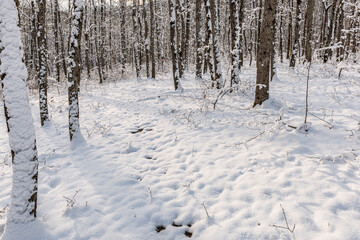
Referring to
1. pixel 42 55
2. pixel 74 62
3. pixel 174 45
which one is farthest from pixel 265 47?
pixel 42 55

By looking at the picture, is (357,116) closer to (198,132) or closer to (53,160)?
(198,132)

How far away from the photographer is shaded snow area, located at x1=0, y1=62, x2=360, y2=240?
Answer: 9.99 ft

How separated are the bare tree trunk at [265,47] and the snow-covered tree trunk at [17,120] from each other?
18.7 feet

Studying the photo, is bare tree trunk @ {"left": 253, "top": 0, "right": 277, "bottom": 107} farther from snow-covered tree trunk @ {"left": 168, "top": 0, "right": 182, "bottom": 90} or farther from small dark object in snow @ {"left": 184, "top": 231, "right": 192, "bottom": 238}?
snow-covered tree trunk @ {"left": 168, "top": 0, "right": 182, "bottom": 90}

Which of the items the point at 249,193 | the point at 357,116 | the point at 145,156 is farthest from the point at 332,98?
the point at 145,156

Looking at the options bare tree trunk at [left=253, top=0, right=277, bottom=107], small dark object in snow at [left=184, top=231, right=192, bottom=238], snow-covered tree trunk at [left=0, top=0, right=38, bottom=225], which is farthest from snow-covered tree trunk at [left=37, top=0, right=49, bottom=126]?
small dark object in snow at [left=184, top=231, right=192, bottom=238]

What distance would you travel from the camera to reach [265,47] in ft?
22.0

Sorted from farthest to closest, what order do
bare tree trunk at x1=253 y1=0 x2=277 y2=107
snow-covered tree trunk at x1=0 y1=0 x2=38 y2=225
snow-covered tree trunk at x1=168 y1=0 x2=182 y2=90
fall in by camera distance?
snow-covered tree trunk at x1=168 y1=0 x2=182 y2=90 → bare tree trunk at x1=253 y1=0 x2=277 y2=107 → snow-covered tree trunk at x1=0 y1=0 x2=38 y2=225

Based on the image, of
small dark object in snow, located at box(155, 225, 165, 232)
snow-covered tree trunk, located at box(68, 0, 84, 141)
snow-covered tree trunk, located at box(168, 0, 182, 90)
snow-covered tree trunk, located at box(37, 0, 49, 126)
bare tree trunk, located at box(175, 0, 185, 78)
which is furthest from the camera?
bare tree trunk, located at box(175, 0, 185, 78)

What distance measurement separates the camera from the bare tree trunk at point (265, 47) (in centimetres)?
654

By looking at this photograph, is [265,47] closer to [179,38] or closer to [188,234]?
[188,234]

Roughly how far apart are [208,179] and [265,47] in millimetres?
4555

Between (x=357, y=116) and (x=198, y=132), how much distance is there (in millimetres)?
3761

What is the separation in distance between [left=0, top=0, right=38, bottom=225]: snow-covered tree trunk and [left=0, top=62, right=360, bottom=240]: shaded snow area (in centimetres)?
32
